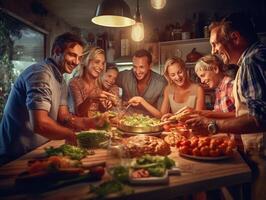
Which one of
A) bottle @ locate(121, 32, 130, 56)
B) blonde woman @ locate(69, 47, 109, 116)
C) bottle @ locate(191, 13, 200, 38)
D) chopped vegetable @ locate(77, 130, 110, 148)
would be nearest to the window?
blonde woman @ locate(69, 47, 109, 116)

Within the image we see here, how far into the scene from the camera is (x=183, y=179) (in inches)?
64.2

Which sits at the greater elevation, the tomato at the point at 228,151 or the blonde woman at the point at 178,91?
the blonde woman at the point at 178,91

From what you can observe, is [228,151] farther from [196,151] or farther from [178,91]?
[178,91]

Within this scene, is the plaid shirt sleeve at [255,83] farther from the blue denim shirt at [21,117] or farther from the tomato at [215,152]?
the blue denim shirt at [21,117]

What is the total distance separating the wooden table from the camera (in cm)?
144

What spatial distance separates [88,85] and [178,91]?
4.60 ft

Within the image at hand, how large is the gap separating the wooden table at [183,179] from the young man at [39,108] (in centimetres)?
37

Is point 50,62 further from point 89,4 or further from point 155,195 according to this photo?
point 89,4

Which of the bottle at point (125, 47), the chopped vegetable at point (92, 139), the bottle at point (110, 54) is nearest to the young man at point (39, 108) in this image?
the chopped vegetable at point (92, 139)

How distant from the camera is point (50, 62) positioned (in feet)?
9.63

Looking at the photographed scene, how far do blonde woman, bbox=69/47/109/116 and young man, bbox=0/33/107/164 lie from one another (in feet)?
2.80

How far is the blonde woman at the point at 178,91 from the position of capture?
13.4ft

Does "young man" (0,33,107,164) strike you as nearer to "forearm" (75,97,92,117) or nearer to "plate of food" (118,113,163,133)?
"plate of food" (118,113,163,133)

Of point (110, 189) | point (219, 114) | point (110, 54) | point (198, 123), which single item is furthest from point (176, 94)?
point (110, 189)
